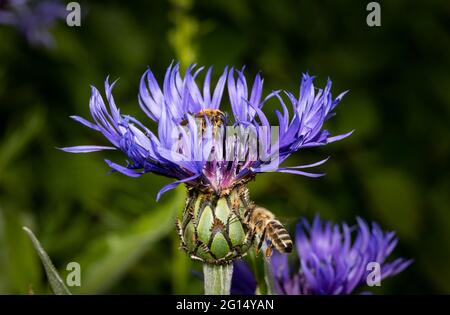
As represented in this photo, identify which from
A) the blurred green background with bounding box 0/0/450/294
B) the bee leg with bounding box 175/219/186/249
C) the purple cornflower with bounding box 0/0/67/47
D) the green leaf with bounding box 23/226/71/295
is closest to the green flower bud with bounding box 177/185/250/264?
the bee leg with bounding box 175/219/186/249

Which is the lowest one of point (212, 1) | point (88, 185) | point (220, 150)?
point (220, 150)

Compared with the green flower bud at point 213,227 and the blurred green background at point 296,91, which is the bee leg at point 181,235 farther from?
the blurred green background at point 296,91

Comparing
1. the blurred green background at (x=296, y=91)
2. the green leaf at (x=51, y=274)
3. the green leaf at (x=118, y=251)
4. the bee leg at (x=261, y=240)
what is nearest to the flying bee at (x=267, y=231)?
the bee leg at (x=261, y=240)

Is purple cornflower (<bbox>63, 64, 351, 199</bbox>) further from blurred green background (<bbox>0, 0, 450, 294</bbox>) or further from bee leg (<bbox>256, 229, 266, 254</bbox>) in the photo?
blurred green background (<bbox>0, 0, 450, 294</bbox>)

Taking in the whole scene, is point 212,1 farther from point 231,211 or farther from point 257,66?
point 231,211

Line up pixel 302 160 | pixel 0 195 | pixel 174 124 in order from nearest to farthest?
pixel 174 124
pixel 0 195
pixel 302 160

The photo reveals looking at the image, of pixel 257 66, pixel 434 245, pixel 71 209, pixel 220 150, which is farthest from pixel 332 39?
pixel 220 150

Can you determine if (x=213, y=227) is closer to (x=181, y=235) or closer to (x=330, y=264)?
(x=181, y=235)
